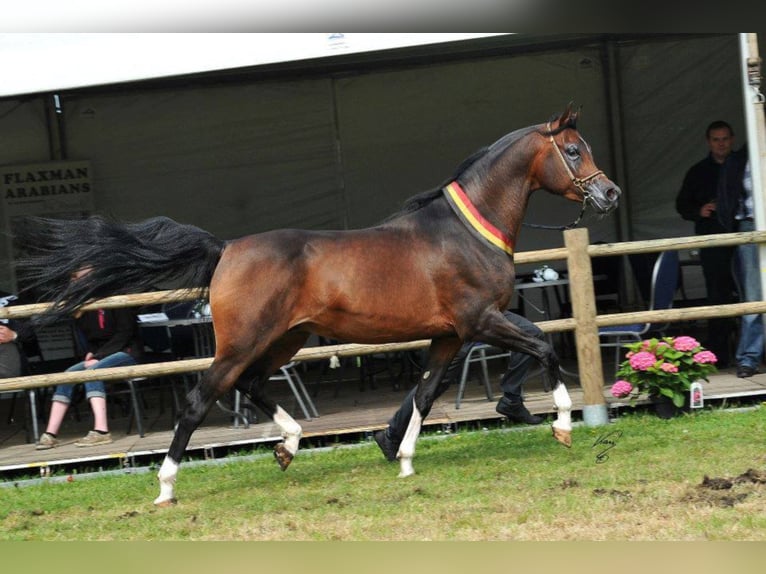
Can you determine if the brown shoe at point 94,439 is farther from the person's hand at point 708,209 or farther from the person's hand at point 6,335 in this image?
the person's hand at point 708,209

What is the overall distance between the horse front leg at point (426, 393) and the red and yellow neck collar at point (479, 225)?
0.60 meters

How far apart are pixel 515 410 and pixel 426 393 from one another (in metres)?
1.17

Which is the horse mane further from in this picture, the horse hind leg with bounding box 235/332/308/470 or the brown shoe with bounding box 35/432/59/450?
the brown shoe with bounding box 35/432/59/450

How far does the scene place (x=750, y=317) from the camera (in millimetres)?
7504

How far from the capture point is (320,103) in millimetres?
11195

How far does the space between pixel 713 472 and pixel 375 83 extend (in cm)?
689

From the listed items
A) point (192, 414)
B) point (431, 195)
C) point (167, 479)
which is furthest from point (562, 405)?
point (167, 479)

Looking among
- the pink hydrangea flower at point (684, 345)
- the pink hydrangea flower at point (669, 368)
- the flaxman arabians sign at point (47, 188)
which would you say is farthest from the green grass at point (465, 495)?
the flaxman arabians sign at point (47, 188)

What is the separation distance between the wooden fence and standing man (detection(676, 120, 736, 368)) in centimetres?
104

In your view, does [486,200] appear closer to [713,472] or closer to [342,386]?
[713,472]

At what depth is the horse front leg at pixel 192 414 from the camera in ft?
18.0

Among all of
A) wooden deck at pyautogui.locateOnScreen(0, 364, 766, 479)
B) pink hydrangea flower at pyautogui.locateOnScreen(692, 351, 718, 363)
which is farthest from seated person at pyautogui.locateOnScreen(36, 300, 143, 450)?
pink hydrangea flower at pyautogui.locateOnScreen(692, 351, 718, 363)

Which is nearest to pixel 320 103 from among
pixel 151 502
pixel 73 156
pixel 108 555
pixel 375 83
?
pixel 375 83

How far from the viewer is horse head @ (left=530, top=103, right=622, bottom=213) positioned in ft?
18.8
